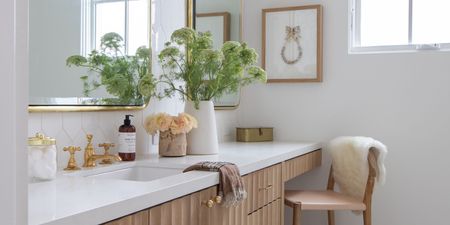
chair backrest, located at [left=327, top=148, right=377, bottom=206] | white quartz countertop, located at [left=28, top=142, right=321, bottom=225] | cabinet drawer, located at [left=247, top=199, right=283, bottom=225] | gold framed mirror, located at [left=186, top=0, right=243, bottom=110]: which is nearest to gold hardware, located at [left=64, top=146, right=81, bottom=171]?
white quartz countertop, located at [left=28, top=142, right=321, bottom=225]

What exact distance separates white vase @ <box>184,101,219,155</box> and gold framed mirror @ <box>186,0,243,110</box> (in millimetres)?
650

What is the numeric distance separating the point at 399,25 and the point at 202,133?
168 cm

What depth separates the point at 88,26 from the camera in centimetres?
209

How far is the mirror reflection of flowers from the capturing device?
229 cm

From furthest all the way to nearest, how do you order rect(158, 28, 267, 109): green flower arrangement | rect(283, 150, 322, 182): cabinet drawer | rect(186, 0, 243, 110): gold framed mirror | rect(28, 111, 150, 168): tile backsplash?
rect(186, 0, 243, 110): gold framed mirror → rect(283, 150, 322, 182): cabinet drawer → rect(158, 28, 267, 109): green flower arrangement → rect(28, 111, 150, 168): tile backsplash

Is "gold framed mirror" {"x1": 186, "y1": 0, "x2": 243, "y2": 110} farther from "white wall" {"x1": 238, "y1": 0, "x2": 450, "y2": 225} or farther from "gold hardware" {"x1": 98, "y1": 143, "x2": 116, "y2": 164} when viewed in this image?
"gold hardware" {"x1": 98, "y1": 143, "x2": 116, "y2": 164}

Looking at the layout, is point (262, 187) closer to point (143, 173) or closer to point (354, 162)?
point (143, 173)

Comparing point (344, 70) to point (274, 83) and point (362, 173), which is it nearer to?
point (274, 83)

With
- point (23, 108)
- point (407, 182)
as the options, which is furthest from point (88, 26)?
point (407, 182)

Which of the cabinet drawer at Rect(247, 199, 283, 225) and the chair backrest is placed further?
the chair backrest

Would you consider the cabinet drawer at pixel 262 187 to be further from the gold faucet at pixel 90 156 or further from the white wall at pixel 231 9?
the white wall at pixel 231 9

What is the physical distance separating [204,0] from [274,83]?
79 cm

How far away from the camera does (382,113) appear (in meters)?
3.32

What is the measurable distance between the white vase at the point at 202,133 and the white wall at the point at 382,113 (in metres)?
1.16
